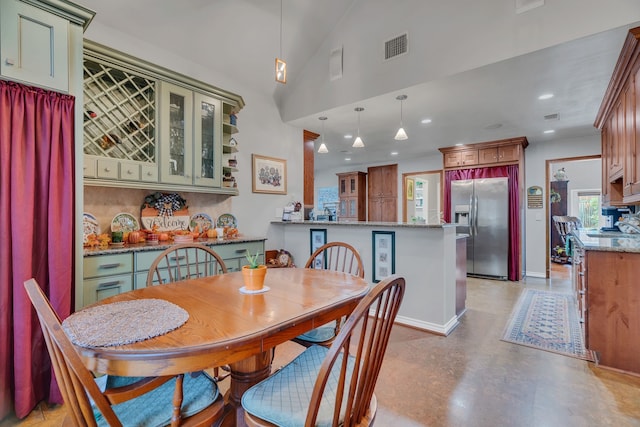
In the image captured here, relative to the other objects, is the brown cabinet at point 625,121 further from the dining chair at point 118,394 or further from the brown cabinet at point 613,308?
the dining chair at point 118,394

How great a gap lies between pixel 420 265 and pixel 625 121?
226cm

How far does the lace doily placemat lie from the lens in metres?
0.93

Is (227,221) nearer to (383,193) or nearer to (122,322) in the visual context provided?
(122,322)

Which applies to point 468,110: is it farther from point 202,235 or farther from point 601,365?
point 202,235

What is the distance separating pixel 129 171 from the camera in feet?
8.46

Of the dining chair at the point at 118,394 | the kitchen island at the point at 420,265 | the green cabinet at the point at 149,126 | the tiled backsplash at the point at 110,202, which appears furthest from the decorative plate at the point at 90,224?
the kitchen island at the point at 420,265

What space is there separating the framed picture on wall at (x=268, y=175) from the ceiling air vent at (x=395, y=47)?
1943mm

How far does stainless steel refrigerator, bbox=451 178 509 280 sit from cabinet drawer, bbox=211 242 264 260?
146 inches

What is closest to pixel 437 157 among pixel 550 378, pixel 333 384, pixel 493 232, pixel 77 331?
pixel 493 232

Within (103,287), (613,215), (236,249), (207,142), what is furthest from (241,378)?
(613,215)

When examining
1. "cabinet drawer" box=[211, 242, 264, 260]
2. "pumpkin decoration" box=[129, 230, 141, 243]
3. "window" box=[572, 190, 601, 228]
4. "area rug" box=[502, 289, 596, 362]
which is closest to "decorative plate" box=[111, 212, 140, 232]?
"pumpkin decoration" box=[129, 230, 141, 243]

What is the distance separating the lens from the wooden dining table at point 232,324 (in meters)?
0.87

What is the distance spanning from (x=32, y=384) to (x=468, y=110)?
15.4ft

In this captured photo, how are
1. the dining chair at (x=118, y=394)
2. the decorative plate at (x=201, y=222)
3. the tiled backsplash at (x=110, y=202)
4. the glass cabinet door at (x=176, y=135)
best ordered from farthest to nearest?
the decorative plate at (x=201, y=222)
the glass cabinet door at (x=176, y=135)
the tiled backsplash at (x=110, y=202)
the dining chair at (x=118, y=394)
